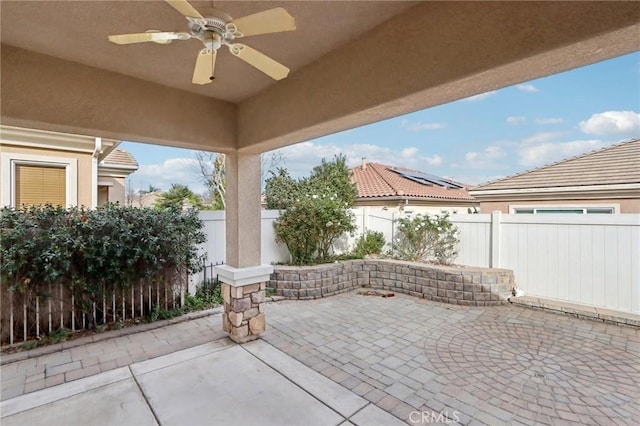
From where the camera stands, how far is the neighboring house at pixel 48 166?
19.6ft

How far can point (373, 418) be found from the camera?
2.66 m

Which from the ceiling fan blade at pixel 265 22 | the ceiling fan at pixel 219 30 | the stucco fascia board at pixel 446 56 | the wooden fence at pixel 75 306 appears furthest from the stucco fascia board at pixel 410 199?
the ceiling fan blade at pixel 265 22

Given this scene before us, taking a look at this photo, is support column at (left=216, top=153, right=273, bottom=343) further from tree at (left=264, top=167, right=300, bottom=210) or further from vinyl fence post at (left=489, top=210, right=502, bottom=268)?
vinyl fence post at (left=489, top=210, right=502, bottom=268)

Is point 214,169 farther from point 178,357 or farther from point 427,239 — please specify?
point 178,357

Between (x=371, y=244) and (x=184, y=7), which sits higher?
(x=184, y=7)

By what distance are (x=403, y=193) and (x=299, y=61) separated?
9.16 m

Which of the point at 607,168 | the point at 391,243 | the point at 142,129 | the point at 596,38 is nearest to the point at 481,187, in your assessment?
the point at 607,168

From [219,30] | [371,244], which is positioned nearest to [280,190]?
[371,244]

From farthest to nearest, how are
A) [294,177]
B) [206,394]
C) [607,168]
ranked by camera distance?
[294,177], [607,168], [206,394]

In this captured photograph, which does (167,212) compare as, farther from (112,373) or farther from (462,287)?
(462,287)

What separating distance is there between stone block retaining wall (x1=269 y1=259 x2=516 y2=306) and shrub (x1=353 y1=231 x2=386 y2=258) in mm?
603

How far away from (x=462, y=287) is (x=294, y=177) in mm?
5137

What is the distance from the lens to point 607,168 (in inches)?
293

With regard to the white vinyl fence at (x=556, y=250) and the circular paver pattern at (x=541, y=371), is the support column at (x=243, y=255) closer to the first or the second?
the white vinyl fence at (x=556, y=250)
